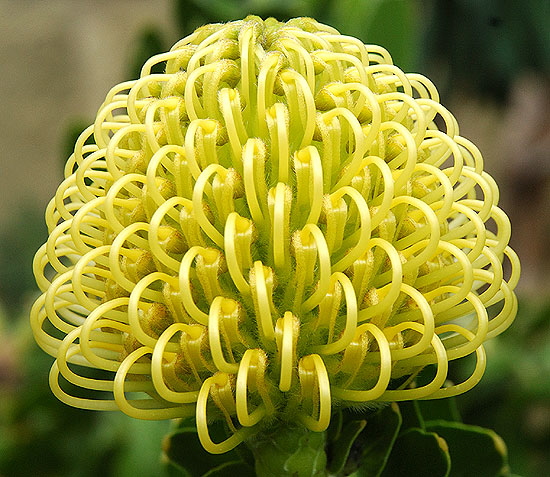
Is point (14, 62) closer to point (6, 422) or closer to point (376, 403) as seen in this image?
point (6, 422)

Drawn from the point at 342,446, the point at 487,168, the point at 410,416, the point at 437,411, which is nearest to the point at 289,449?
the point at 342,446

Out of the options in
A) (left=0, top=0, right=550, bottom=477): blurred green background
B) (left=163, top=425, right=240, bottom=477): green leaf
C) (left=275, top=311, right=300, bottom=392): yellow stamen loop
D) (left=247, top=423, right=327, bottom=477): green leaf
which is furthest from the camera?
(left=0, top=0, right=550, bottom=477): blurred green background

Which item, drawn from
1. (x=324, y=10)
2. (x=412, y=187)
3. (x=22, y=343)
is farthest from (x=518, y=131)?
(x=412, y=187)

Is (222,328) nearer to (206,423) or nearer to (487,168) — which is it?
(206,423)

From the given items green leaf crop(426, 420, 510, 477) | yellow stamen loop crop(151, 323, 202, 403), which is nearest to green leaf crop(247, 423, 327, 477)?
yellow stamen loop crop(151, 323, 202, 403)

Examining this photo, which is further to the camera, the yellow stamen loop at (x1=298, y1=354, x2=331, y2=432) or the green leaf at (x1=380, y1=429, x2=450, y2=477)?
the green leaf at (x1=380, y1=429, x2=450, y2=477)

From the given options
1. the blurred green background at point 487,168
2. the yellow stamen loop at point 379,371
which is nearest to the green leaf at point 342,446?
the yellow stamen loop at point 379,371

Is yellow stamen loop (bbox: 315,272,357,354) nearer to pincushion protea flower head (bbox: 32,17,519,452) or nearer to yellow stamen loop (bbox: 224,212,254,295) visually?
pincushion protea flower head (bbox: 32,17,519,452)
